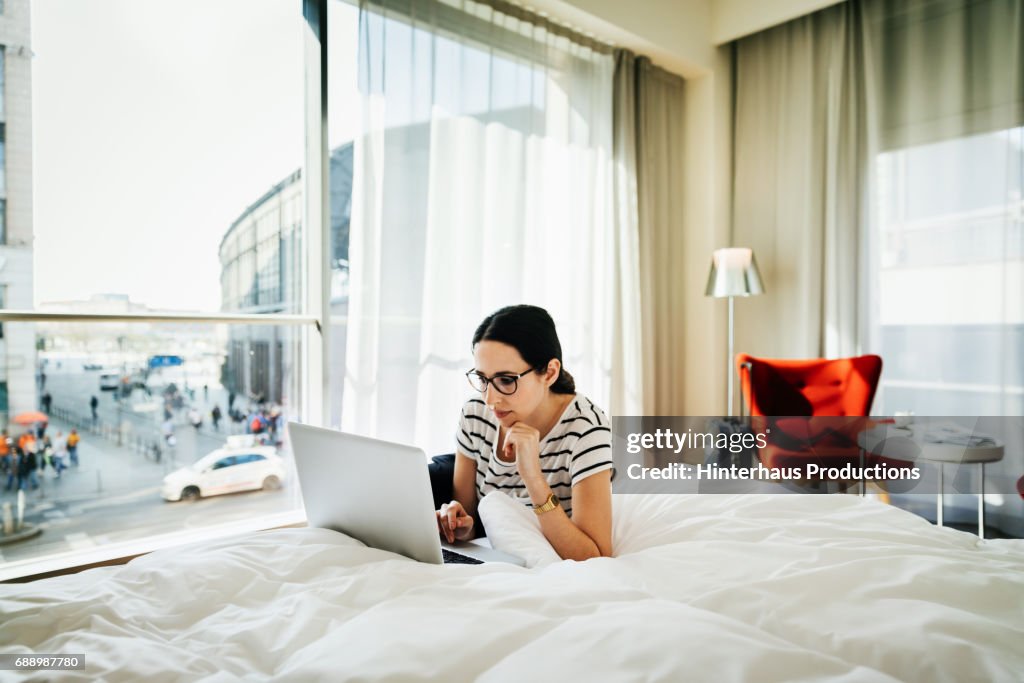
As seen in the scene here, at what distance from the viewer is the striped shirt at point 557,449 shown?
1434 millimetres

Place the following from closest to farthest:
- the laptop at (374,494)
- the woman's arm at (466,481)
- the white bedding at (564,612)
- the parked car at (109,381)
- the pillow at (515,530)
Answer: the white bedding at (564,612) → the laptop at (374,494) → the pillow at (515,530) → the woman's arm at (466,481) → the parked car at (109,381)

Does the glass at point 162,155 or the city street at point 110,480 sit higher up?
the glass at point 162,155

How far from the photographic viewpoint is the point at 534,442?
4.71ft

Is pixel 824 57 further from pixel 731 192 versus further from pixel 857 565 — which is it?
pixel 857 565

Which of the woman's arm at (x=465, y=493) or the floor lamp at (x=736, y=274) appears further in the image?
the floor lamp at (x=736, y=274)

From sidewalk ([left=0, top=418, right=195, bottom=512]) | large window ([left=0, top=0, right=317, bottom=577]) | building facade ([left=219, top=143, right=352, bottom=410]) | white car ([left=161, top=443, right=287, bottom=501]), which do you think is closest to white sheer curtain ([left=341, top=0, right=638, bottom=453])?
building facade ([left=219, top=143, right=352, bottom=410])

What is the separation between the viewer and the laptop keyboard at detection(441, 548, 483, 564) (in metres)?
1.33

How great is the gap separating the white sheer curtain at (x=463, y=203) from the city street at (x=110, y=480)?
63cm

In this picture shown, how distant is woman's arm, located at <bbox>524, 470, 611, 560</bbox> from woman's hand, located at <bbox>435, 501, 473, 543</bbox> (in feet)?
0.66

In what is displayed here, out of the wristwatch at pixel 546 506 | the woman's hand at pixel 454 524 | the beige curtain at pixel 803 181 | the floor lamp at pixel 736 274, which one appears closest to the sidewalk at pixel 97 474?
the woman's hand at pixel 454 524

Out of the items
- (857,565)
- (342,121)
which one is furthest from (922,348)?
(342,121)

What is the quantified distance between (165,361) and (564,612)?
6.79 feet

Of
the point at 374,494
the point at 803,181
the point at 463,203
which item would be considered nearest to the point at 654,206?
the point at 803,181

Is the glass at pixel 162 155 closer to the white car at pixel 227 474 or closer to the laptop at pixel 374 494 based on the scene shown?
the white car at pixel 227 474
